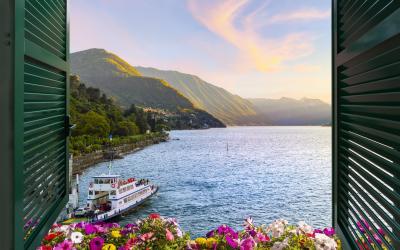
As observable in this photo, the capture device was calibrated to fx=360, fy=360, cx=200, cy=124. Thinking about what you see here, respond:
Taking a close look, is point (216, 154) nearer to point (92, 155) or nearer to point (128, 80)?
point (92, 155)

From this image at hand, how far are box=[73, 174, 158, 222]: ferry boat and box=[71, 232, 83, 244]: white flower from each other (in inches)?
526

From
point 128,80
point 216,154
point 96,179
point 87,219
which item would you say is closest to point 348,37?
point 87,219

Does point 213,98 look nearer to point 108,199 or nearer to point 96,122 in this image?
point 96,122

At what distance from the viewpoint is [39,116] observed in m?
1.09

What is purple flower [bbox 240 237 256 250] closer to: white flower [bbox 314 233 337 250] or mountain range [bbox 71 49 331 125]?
white flower [bbox 314 233 337 250]

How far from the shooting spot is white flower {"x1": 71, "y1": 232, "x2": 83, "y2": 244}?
1610mm

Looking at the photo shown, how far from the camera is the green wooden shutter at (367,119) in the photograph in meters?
0.78

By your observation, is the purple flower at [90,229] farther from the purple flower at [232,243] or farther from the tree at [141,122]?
the tree at [141,122]

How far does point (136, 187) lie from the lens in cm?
1753

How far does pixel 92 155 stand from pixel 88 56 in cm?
5008

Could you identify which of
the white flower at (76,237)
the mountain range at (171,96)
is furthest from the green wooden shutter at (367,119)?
the mountain range at (171,96)

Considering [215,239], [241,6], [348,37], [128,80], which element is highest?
[241,6]

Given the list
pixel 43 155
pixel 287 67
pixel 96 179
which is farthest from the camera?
pixel 287 67

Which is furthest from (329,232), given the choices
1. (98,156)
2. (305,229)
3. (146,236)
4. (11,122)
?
(98,156)
